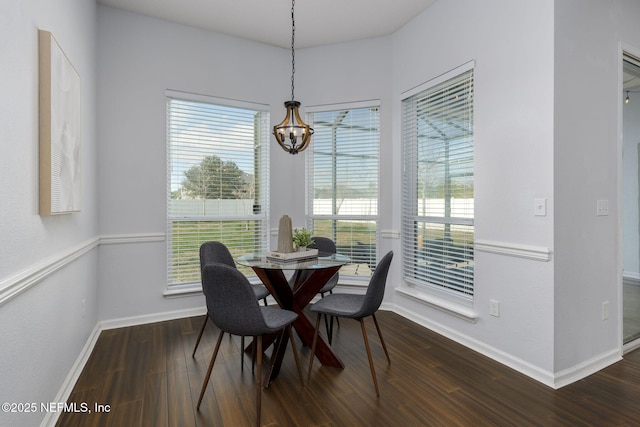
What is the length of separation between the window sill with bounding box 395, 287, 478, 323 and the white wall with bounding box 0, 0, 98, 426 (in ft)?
9.59

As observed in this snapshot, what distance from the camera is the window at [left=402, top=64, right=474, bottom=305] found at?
300 centimetres

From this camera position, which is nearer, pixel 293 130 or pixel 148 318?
pixel 293 130

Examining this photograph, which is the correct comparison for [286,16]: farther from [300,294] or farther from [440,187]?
[300,294]

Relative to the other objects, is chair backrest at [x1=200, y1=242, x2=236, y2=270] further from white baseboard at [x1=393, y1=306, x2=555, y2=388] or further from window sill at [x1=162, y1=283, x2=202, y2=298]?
white baseboard at [x1=393, y1=306, x2=555, y2=388]

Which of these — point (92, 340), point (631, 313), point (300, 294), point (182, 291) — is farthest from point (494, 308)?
point (92, 340)

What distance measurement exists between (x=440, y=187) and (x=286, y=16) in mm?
2376

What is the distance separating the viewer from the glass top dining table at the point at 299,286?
7.89 ft

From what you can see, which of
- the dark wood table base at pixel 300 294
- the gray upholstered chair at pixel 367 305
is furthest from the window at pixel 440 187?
the dark wood table base at pixel 300 294

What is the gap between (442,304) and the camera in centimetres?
314

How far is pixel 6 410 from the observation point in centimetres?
132

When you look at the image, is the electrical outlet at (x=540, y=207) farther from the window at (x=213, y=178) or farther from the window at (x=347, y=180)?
the window at (x=213, y=178)

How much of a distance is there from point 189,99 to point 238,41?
36.5 inches

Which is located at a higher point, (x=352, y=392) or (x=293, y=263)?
(x=293, y=263)

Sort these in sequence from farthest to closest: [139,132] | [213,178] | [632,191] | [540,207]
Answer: [632,191]
[213,178]
[139,132]
[540,207]
